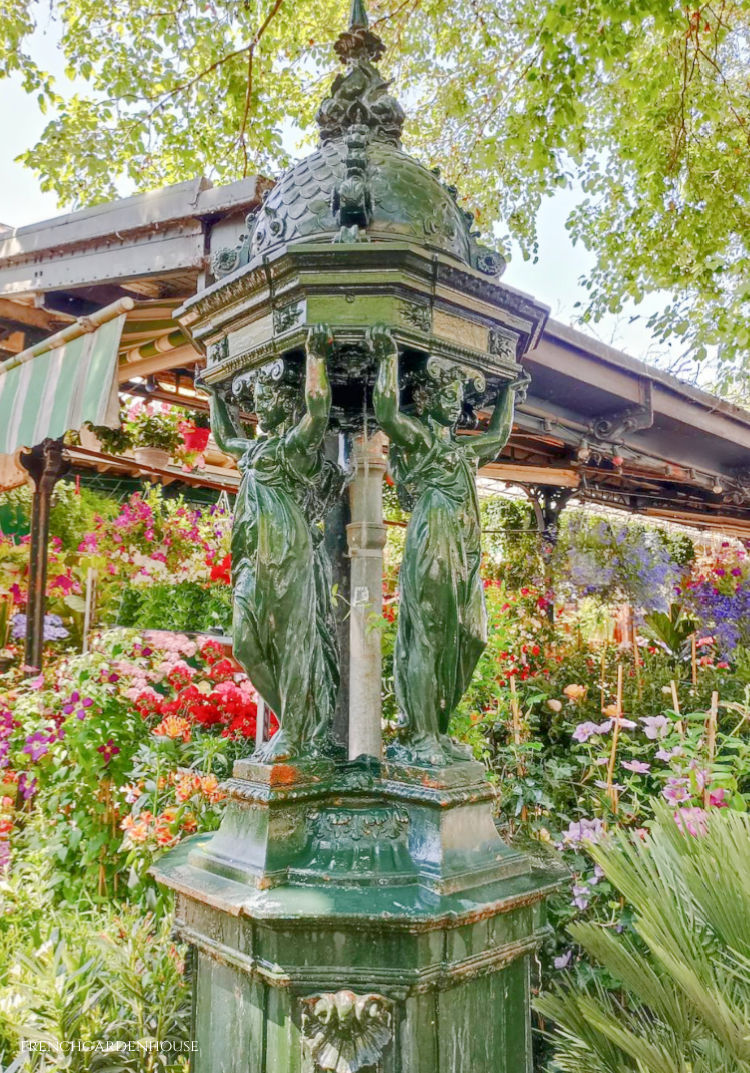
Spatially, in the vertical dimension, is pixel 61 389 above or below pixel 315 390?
above

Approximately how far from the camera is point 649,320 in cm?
602

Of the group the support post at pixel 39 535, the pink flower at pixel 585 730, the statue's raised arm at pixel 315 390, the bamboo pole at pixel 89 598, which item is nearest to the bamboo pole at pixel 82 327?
the support post at pixel 39 535

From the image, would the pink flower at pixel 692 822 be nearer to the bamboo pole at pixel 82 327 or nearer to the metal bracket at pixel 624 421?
the bamboo pole at pixel 82 327

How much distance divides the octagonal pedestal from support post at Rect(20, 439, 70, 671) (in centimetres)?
393

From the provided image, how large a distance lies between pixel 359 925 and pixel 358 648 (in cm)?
110

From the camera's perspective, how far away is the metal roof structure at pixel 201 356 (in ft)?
13.2

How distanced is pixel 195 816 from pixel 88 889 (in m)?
0.72

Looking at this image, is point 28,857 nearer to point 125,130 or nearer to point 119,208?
point 119,208

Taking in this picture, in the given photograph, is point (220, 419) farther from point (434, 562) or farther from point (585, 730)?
point (585, 730)

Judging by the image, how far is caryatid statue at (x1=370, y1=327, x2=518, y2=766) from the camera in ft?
7.48

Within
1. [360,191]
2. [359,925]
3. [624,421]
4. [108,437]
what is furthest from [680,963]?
[108,437]

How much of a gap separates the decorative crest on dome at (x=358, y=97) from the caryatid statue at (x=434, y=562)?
1.10 m

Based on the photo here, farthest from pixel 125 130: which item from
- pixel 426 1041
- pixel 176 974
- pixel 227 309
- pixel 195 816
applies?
pixel 426 1041

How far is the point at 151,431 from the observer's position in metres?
6.63
